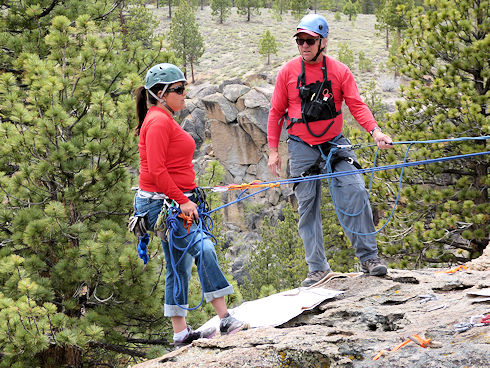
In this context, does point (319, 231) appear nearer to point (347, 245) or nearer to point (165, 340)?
point (165, 340)

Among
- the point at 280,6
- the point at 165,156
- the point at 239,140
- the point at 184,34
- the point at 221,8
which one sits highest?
the point at 280,6

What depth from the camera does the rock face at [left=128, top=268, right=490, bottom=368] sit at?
105 inches

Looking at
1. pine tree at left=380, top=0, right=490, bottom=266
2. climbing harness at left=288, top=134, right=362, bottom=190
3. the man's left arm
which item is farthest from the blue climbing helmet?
pine tree at left=380, top=0, right=490, bottom=266

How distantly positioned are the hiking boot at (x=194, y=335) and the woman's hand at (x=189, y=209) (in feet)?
3.17

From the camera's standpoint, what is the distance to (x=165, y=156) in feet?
11.8

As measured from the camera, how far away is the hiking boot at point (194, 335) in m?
3.88

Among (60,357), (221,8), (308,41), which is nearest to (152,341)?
(60,357)

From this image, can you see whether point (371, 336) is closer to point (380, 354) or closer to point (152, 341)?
point (380, 354)

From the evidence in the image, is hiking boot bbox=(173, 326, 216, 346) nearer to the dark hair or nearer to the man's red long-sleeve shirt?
the dark hair

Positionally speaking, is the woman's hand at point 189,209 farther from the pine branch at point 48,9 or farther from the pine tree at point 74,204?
the pine branch at point 48,9

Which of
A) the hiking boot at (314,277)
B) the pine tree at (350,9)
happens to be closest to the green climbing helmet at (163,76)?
the hiking boot at (314,277)

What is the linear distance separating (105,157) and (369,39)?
55.7 meters

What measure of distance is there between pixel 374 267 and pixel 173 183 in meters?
2.21

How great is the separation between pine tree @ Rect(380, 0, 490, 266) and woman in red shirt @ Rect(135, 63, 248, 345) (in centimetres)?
726
